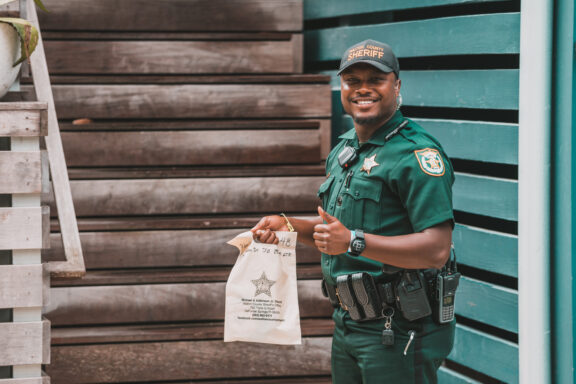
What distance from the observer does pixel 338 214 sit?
2.29 meters

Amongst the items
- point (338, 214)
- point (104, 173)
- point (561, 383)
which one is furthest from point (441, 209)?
point (104, 173)

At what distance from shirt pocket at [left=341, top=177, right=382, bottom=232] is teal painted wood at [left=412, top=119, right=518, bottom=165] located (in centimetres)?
102

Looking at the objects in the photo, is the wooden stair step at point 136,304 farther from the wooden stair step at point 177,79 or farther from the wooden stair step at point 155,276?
the wooden stair step at point 177,79

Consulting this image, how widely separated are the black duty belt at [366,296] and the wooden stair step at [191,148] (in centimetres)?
192

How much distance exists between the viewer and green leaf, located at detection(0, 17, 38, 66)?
8.86ft

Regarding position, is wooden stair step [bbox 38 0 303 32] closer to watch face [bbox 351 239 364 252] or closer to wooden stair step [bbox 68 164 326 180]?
wooden stair step [bbox 68 164 326 180]

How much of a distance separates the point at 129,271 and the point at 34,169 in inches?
41.7

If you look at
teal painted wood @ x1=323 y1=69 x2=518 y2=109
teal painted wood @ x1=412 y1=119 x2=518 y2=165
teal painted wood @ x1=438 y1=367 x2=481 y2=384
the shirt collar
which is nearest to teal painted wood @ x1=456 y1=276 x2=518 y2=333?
teal painted wood @ x1=438 y1=367 x2=481 y2=384

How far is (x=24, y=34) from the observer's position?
272 cm

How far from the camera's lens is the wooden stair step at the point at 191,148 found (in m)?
3.93

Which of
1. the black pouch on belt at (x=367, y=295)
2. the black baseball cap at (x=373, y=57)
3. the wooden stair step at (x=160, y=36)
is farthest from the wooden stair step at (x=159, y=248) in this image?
→ the black baseball cap at (x=373, y=57)

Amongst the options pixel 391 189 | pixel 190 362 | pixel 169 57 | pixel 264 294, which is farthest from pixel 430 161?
pixel 169 57

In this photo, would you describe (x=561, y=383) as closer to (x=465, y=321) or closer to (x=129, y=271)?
(x=465, y=321)

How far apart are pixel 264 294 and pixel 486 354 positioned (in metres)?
1.32
